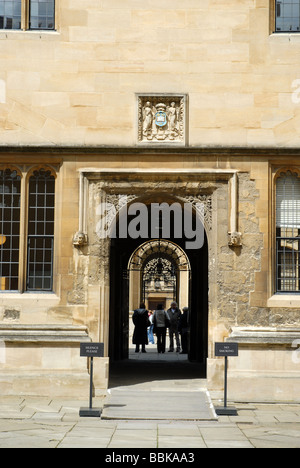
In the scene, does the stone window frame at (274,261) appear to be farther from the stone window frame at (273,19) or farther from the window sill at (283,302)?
the stone window frame at (273,19)

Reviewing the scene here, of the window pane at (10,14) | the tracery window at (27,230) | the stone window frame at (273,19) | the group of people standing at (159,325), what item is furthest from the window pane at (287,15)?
the group of people standing at (159,325)

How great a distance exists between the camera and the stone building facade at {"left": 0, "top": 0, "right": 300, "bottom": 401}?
43.0 ft

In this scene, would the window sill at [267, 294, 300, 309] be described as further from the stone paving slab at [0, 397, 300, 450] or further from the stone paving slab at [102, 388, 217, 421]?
the stone paving slab at [102, 388, 217, 421]

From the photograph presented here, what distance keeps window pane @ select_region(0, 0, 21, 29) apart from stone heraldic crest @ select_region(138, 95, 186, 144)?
269 centimetres

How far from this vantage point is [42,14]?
13.7 m

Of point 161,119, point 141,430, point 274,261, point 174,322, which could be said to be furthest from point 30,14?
point 174,322

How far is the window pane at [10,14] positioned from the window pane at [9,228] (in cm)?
265

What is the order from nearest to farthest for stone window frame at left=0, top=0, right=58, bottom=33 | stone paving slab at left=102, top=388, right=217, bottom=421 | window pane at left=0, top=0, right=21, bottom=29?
stone paving slab at left=102, top=388, right=217, bottom=421
stone window frame at left=0, top=0, right=58, bottom=33
window pane at left=0, top=0, right=21, bottom=29

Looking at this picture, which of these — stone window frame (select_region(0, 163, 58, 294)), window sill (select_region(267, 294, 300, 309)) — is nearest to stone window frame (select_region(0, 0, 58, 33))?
stone window frame (select_region(0, 163, 58, 294))

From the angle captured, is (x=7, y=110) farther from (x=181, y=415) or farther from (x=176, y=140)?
(x=181, y=415)

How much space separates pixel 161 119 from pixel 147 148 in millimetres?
604

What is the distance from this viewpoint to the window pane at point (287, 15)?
1366 centimetres

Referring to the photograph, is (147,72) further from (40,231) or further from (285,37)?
(40,231)

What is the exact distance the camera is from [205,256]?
17.2m
